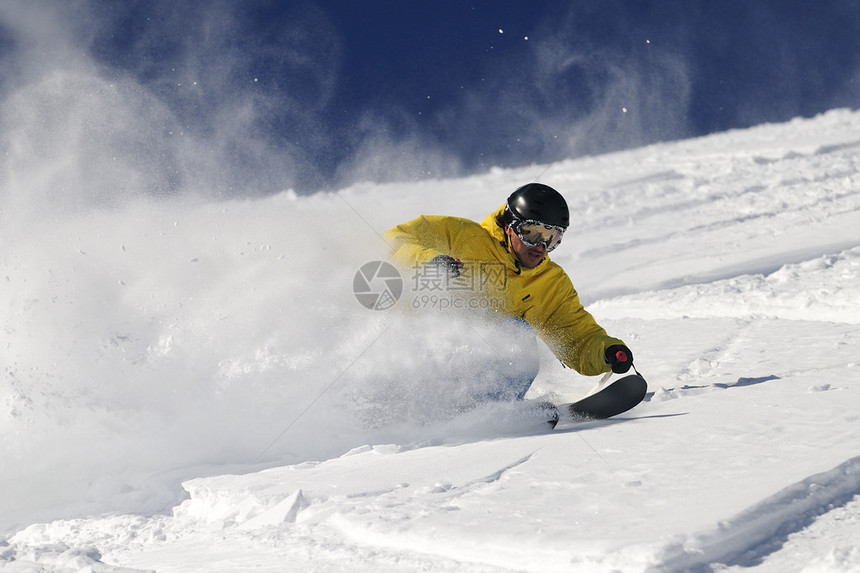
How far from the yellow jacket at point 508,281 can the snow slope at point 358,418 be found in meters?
0.23

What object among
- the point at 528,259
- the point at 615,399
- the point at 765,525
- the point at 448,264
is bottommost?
the point at 765,525

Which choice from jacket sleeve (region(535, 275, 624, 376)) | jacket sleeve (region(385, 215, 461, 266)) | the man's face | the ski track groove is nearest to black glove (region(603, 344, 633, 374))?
jacket sleeve (region(535, 275, 624, 376))

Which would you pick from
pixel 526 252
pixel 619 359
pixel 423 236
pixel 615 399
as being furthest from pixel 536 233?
pixel 615 399

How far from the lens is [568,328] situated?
411cm

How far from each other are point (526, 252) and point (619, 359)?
69 centimetres

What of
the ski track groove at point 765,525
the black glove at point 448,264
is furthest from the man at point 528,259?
the ski track groove at point 765,525

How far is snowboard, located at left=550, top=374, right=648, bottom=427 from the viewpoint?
343cm

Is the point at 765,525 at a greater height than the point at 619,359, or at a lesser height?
lesser

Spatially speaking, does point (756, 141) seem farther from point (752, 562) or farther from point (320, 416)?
point (752, 562)

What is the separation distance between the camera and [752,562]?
5.79ft

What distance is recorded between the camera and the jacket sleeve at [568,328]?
4.04 m

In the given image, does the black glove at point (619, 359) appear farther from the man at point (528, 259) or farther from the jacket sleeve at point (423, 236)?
the jacket sleeve at point (423, 236)

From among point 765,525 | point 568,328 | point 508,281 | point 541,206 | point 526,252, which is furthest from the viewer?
point 568,328

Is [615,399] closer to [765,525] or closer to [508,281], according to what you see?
[508,281]
